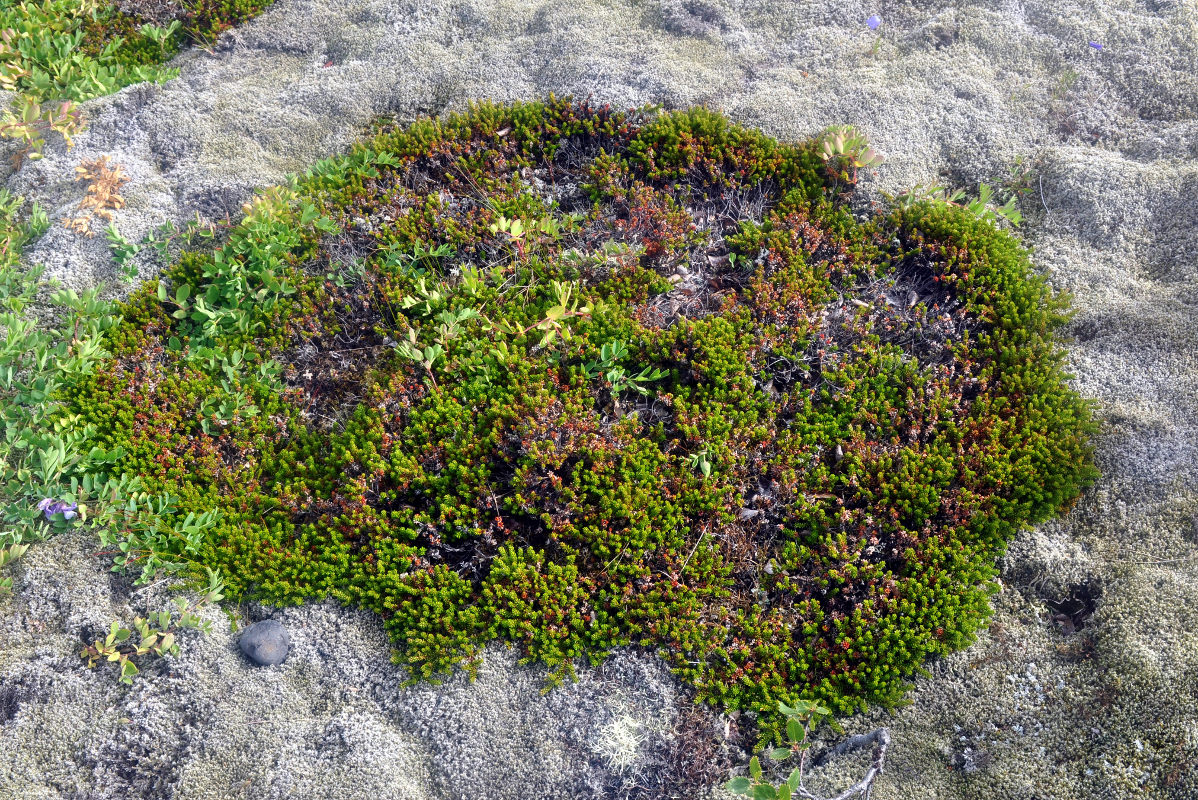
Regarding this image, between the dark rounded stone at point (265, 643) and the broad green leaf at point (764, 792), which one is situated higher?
the broad green leaf at point (764, 792)

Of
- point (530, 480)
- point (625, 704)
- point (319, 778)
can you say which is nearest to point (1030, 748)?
point (625, 704)

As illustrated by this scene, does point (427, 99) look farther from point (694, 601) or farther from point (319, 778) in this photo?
point (319, 778)

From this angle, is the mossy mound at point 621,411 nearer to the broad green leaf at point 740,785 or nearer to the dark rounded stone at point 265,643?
the dark rounded stone at point 265,643

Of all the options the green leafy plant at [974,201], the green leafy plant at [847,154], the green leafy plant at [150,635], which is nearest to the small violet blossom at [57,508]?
the green leafy plant at [150,635]

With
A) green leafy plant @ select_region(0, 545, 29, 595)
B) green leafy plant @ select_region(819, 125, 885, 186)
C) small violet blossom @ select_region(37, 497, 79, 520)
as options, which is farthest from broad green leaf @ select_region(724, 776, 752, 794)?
green leafy plant @ select_region(819, 125, 885, 186)

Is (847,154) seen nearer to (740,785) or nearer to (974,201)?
(974,201)

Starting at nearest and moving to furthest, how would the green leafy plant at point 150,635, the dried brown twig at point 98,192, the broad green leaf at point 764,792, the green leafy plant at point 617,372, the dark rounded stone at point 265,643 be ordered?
the broad green leaf at point 764,792, the green leafy plant at point 150,635, the dark rounded stone at point 265,643, the green leafy plant at point 617,372, the dried brown twig at point 98,192
